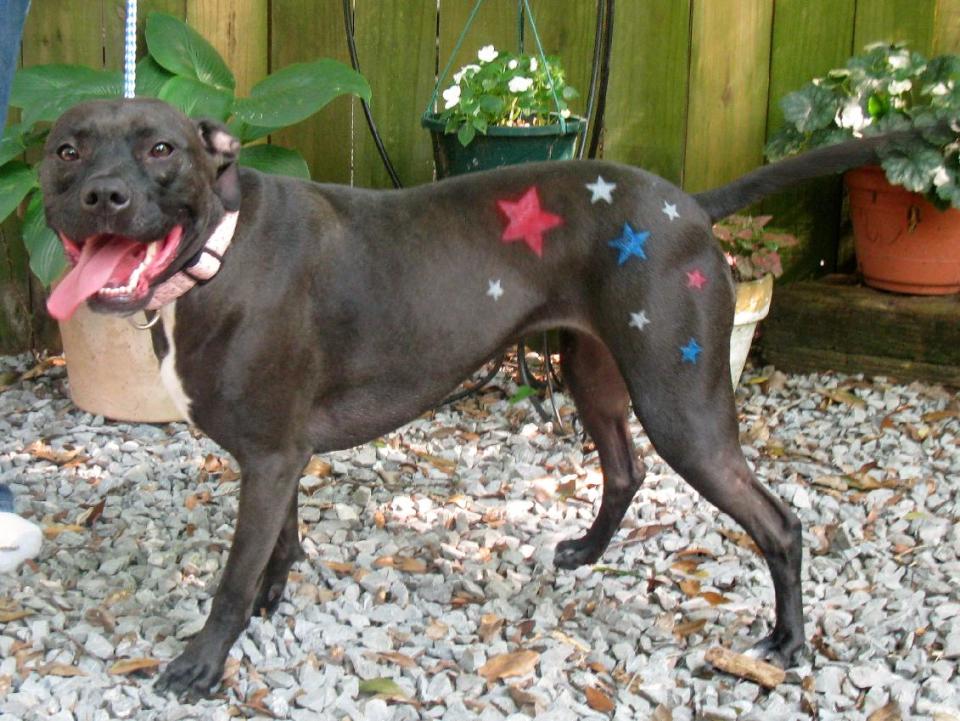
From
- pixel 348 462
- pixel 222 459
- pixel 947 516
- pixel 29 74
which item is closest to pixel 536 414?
pixel 348 462

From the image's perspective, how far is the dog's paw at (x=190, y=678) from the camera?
2.88 m

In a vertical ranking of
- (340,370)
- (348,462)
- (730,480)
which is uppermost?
(340,370)

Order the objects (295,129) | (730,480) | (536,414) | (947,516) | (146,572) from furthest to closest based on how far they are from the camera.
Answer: (295,129)
(536,414)
(947,516)
(146,572)
(730,480)

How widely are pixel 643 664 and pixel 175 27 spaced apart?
2619 millimetres

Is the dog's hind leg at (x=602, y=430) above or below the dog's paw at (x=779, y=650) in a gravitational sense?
above

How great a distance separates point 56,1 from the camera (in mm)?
4789

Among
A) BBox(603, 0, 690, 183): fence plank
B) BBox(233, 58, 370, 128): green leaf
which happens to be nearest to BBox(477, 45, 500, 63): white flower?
BBox(233, 58, 370, 128): green leaf

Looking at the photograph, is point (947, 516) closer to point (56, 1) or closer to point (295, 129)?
point (295, 129)

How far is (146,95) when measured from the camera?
407 centimetres

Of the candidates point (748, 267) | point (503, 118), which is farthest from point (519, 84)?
point (748, 267)

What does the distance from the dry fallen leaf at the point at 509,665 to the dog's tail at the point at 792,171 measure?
3.72ft

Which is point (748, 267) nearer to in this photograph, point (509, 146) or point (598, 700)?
point (509, 146)

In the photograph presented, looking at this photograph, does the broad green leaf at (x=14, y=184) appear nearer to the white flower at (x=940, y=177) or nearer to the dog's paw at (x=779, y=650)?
the dog's paw at (x=779, y=650)

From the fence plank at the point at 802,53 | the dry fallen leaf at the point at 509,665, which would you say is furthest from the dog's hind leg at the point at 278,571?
the fence plank at the point at 802,53
